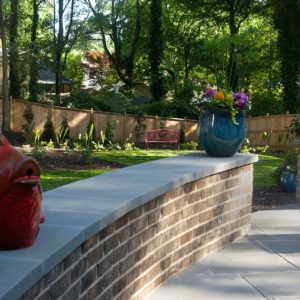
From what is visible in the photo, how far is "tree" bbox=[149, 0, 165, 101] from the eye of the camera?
126 feet

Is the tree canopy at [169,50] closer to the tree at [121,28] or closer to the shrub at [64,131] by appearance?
the tree at [121,28]

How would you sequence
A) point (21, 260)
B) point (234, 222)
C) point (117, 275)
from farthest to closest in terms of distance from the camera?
point (234, 222) < point (117, 275) < point (21, 260)

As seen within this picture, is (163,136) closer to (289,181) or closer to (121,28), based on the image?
(289,181)

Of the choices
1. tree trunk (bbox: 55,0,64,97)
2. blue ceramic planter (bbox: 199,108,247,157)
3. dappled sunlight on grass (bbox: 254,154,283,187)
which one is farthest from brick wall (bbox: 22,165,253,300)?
tree trunk (bbox: 55,0,64,97)

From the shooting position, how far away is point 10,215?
2811 millimetres

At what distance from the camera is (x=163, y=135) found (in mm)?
26984

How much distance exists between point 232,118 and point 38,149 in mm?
9008

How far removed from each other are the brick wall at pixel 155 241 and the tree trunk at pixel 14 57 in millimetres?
22232

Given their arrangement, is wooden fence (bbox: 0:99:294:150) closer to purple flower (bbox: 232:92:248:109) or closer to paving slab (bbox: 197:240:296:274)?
purple flower (bbox: 232:92:248:109)

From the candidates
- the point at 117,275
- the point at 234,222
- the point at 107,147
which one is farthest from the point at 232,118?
the point at 107,147

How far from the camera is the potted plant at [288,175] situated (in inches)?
469

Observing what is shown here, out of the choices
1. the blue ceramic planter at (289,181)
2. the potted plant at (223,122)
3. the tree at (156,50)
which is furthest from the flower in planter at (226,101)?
the tree at (156,50)

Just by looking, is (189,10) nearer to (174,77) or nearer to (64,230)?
(174,77)

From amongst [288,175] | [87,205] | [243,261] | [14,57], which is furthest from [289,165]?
[14,57]
